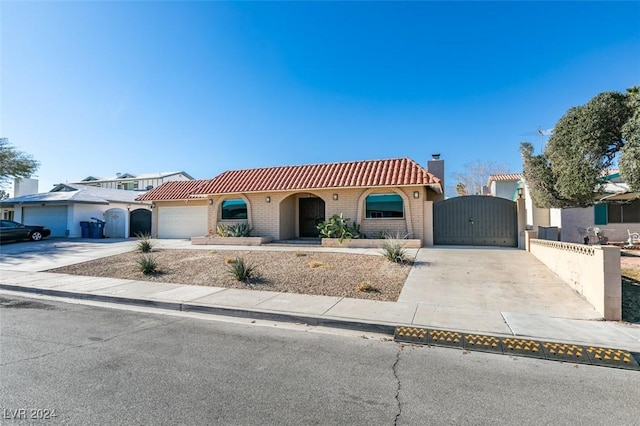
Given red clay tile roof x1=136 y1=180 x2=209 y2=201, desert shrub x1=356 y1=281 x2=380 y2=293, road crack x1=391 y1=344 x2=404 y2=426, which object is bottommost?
road crack x1=391 y1=344 x2=404 y2=426

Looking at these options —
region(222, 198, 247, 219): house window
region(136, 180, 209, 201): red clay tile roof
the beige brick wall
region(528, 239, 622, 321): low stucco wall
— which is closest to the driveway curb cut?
region(528, 239, 622, 321): low stucco wall

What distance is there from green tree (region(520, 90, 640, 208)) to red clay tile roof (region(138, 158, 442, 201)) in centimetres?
482

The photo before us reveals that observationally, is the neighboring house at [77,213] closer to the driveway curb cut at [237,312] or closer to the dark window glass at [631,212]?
the driveway curb cut at [237,312]

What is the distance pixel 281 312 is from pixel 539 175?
437 inches

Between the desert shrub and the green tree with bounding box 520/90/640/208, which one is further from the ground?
the green tree with bounding box 520/90/640/208

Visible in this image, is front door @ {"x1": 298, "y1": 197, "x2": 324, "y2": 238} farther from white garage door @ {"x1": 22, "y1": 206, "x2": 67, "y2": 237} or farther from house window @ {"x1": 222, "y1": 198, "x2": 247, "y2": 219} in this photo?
white garage door @ {"x1": 22, "y1": 206, "x2": 67, "y2": 237}

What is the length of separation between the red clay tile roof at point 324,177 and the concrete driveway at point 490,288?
435cm

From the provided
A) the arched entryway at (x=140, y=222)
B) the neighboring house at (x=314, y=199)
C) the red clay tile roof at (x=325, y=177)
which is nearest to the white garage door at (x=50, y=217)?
the arched entryway at (x=140, y=222)

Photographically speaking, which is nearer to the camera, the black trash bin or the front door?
the front door


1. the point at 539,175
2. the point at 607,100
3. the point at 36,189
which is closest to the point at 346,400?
the point at 607,100

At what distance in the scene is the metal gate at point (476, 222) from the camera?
14266mm

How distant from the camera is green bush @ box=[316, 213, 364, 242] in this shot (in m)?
15.1

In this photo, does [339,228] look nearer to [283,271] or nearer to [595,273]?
[283,271]

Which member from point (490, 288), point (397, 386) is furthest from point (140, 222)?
point (397, 386)
